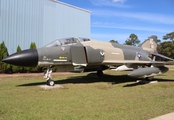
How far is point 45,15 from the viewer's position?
20859 mm

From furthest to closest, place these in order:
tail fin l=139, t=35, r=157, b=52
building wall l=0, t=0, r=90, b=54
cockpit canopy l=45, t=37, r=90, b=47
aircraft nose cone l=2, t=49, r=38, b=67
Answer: building wall l=0, t=0, r=90, b=54 → tail fin l=139, t=35, r=157, b=52 → cockpit canopy l=45, t=37, r=90, b=47 → aircraft nose cone l=2, t=49, r=38, b=67

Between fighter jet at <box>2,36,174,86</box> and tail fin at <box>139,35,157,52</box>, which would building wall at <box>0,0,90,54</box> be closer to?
fighter jet at <box>2,36,174,86</box>

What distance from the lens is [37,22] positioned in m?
20.1

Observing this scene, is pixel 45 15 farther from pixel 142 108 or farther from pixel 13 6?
pixel 142 108

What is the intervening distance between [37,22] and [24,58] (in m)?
13.6

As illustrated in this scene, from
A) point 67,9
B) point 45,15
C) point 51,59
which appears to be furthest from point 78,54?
point 67,9

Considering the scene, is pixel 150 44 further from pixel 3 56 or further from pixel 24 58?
pixel 3 56

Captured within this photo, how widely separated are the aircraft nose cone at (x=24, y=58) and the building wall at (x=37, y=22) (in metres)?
11.1

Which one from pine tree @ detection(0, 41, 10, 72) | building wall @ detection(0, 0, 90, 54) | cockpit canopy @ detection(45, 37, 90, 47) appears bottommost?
pine tree @ detection(0, 41, 10, 72)

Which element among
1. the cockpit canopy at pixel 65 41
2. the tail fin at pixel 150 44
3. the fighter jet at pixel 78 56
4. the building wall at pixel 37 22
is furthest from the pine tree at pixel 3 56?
the tail fin at pixel 150 44

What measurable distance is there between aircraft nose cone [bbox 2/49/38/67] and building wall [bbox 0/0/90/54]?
1106cm

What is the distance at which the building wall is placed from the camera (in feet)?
57.4

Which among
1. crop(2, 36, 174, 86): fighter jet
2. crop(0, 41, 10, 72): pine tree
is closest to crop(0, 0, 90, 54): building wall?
crop(0, 41, 10, 72): pine tree

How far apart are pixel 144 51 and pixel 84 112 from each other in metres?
9.74
